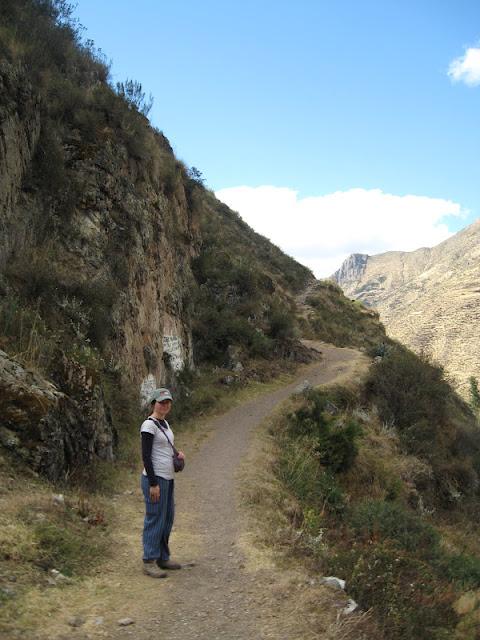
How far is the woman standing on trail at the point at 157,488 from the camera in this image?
5020mm

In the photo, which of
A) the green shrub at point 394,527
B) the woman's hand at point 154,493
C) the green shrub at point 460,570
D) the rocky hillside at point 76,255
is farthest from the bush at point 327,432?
the woman's hand at point 154,493

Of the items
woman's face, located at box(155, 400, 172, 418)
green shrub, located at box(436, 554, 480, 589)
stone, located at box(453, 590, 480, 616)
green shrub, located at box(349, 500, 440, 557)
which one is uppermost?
woman's face, located at box(155, 400, 172, 418)

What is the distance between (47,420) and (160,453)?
221 cm

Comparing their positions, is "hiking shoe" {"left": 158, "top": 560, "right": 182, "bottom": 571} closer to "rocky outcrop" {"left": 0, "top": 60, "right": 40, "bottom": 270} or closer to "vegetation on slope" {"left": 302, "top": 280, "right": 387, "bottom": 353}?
"rocky outcrop" {"left": 0, "top": 60, "right": 40, "bottom": 270}

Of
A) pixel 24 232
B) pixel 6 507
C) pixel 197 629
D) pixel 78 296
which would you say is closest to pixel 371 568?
pixel 197 629

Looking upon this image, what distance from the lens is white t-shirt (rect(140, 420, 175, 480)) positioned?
16.8 feet

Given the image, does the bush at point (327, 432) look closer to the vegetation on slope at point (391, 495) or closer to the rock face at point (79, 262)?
the vegetation on slope at point (391, 495)

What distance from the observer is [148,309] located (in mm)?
13859

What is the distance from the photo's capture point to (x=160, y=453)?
514 cm

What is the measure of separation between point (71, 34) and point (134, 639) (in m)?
17.6

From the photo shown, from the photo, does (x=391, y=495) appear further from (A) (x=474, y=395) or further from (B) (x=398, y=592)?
(A) (x=474, y=395)

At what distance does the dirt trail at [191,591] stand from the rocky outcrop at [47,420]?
1044 millimetres

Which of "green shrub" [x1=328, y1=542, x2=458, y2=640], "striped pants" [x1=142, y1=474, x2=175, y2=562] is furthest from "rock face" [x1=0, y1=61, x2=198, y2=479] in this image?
"green shrub" [x1=328, y1=542, x2=458, y2=640]

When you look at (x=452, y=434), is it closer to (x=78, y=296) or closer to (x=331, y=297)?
(x=78, y=296)
